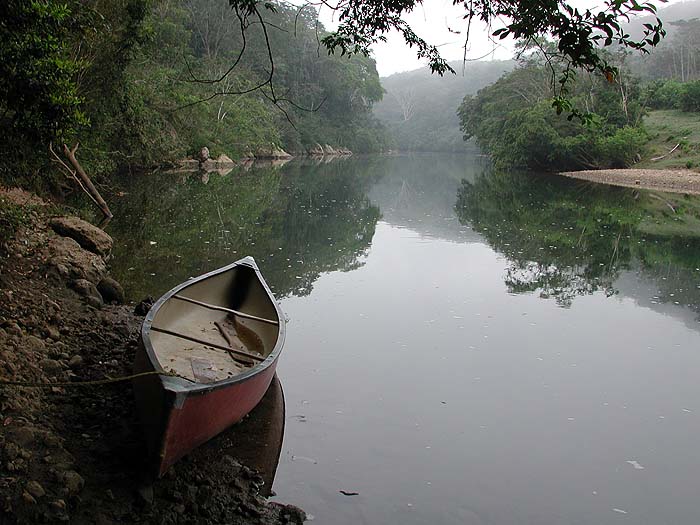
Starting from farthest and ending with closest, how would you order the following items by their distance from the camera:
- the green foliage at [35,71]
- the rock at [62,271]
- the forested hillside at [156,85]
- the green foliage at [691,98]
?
1. the green foliage at [691,98]
2. the rock at [62,271]
3. the forested hillside at [156,85]
4. the green foliage at [35,71]

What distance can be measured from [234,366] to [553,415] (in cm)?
271

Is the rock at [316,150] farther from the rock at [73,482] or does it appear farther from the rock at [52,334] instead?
the rock at [73,482]

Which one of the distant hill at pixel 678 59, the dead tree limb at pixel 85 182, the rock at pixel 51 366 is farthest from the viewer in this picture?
the distant hill at pixel 678 59

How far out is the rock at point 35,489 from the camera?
10.5 ft

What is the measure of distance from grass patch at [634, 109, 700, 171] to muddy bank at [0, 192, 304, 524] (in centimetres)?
3158

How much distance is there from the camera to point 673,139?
35469mm

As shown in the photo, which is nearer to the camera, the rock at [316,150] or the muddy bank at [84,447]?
the muddy bank at [84,447]

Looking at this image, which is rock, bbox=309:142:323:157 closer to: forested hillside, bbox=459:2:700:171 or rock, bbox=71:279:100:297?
forested hillside, bbox=459:2:700:171

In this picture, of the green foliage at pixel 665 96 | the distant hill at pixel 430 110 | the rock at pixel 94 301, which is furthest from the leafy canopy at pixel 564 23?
the distant hill at pixel 430 110

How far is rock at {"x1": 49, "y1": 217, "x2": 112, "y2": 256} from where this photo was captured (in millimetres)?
9000

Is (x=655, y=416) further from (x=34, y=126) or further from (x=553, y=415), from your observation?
(x=34, y=126)

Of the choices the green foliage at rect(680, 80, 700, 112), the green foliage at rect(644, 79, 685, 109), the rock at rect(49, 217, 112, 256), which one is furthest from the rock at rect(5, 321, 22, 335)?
the green foliage at rect(644, 79, 685, 109)

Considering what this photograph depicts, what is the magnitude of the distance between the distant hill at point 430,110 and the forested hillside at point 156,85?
29126mm

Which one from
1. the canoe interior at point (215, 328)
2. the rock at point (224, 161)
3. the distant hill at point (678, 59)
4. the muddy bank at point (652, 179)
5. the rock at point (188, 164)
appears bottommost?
the rock at point (188, 164)
